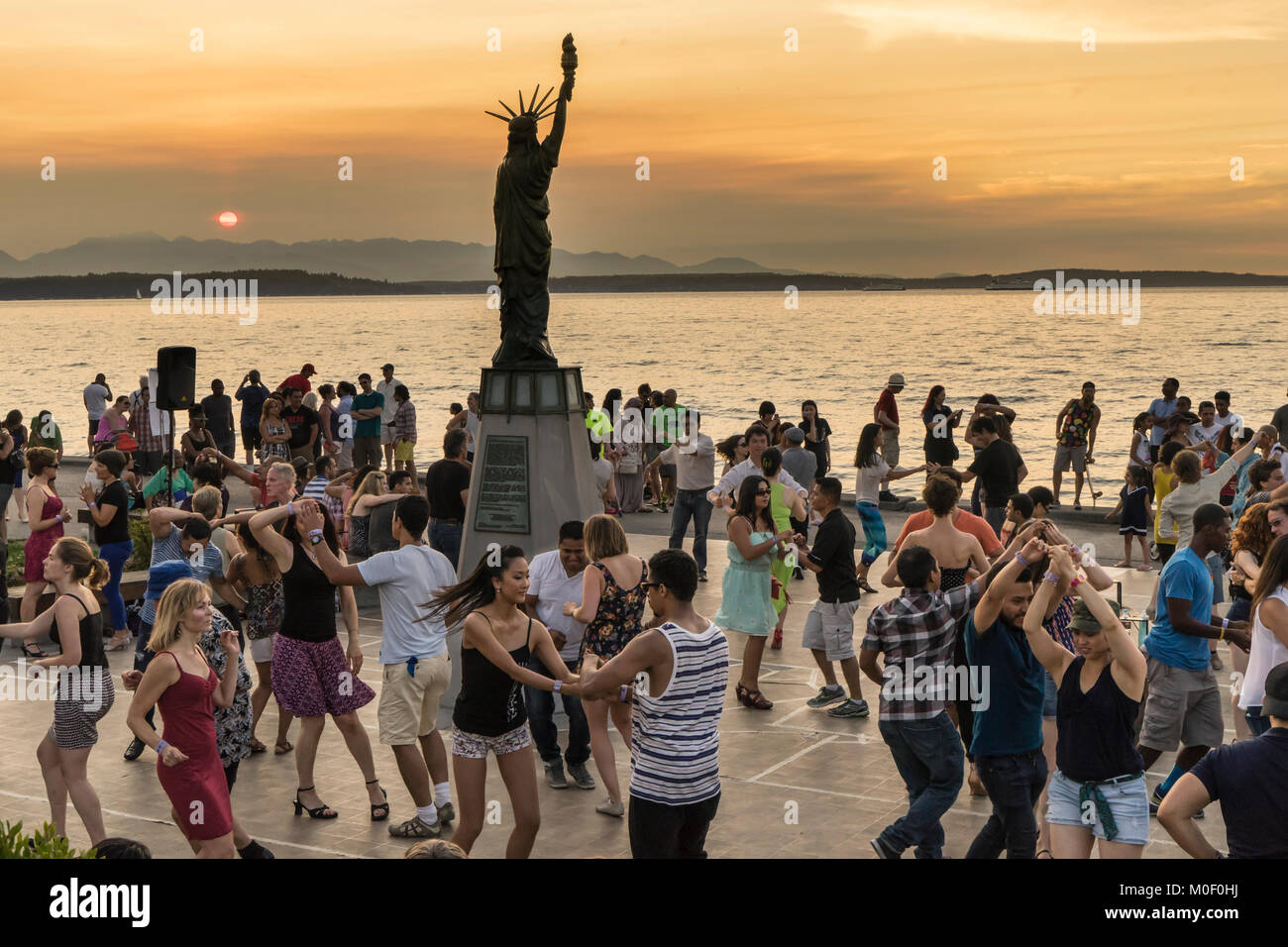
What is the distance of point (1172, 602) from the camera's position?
7.53m

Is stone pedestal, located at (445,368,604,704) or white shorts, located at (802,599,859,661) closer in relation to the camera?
white shorts, located at (802,599,859,661)

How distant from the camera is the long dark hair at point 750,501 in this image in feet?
33.3

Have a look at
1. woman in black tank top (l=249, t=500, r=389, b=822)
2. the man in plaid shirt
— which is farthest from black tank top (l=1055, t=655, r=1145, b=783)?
woman in black tank top (l=249, t=500, r=389, b=822)

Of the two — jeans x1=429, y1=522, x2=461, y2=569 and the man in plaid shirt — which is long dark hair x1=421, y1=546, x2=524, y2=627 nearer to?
the man in plaid shirt

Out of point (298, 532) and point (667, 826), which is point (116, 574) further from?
point (667, 826)

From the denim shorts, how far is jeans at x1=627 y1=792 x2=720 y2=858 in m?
1.45

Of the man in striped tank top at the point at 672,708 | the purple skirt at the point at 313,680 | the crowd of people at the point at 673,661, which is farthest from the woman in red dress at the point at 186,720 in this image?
the man in striped tank top at the point at 672,708

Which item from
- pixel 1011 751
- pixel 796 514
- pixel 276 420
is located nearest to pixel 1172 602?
pixel 1011 751

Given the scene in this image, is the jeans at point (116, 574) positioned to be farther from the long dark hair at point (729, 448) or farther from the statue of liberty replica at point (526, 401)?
the long dark hair at point (729, 448)

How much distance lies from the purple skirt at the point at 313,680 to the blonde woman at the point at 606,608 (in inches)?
54.5

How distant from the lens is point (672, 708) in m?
5.77

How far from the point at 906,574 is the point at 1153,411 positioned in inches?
506

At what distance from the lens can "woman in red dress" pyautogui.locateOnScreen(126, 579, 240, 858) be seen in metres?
6.39

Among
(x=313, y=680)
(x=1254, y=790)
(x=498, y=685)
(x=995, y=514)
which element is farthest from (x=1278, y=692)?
(x=995, y=514)
